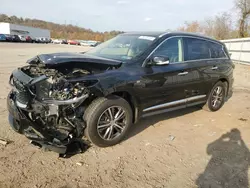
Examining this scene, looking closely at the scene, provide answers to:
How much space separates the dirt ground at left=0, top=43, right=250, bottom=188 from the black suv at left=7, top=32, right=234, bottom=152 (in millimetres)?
331

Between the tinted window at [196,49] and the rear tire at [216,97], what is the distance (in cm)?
84

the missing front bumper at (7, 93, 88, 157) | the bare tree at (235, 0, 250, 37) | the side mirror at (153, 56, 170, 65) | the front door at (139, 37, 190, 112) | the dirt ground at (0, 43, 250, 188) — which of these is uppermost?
the bare tree at (235, 0, 250, 37)

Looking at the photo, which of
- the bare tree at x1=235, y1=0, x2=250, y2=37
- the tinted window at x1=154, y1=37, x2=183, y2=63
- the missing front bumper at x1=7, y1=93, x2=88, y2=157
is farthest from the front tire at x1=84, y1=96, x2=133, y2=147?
the bare tree at x1=235, y1=0, x2=250, y2=37

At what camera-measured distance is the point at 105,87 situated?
3498mm

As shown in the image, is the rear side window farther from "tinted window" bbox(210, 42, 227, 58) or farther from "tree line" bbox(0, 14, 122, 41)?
"tree line" bbox(0, 14, 122, 41)

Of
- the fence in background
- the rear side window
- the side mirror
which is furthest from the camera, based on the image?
the fence in background

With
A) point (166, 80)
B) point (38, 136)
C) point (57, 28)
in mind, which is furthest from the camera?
point (57, 28)

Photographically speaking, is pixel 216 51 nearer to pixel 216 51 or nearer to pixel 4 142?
pixel 216 51

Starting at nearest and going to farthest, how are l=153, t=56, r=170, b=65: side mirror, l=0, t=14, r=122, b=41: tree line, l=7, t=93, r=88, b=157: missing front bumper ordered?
l=7, t=93, r=88, b=157: missing front bumper < l=153, t=56, r=170, b=65: side mirror < l=0, t=14, r=122, b=41: tree line

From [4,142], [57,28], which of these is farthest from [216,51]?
[57,28]

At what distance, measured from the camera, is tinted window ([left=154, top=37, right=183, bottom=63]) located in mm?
4375

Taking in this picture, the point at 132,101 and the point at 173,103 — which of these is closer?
the point at 132,101

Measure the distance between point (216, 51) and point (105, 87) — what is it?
11.6 ft

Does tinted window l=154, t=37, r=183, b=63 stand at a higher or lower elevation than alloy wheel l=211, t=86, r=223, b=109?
higher
